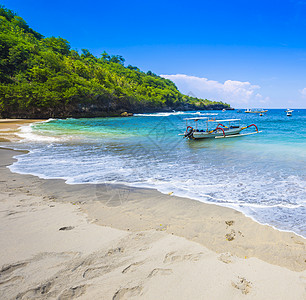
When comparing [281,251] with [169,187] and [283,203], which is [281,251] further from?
[169,187]

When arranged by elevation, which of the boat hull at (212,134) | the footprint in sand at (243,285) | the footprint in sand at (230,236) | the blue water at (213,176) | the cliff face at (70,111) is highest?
the cliff face at (70,111)

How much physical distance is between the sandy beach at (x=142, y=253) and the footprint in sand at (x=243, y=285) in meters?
0.01

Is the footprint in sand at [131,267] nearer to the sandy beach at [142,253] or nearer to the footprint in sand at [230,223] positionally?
the sandy beach at [142,253]

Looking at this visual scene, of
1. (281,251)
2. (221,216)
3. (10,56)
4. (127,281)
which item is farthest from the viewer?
(10,56)

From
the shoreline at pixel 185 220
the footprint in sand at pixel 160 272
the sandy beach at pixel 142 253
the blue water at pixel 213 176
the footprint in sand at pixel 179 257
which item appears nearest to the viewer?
the sandy beach at pixel 142 253

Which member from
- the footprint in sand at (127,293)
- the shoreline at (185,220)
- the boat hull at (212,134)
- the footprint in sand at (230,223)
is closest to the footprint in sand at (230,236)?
the shoreline at (185,220)

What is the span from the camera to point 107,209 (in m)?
5.26

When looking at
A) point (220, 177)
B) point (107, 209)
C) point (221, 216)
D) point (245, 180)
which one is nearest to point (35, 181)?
point (107, 209)

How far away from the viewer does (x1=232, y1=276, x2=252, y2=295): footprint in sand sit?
261 centimetres

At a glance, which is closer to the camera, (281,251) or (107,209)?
(281,251)

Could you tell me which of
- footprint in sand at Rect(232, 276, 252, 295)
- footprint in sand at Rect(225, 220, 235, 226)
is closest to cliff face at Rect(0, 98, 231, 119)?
footprint in sand at Rect(225, 220, 235, 226)

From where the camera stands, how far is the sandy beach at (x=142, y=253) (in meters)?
2.59

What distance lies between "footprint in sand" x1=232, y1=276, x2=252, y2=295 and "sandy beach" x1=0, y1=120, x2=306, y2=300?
14mm

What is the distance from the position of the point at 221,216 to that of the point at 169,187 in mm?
2460
